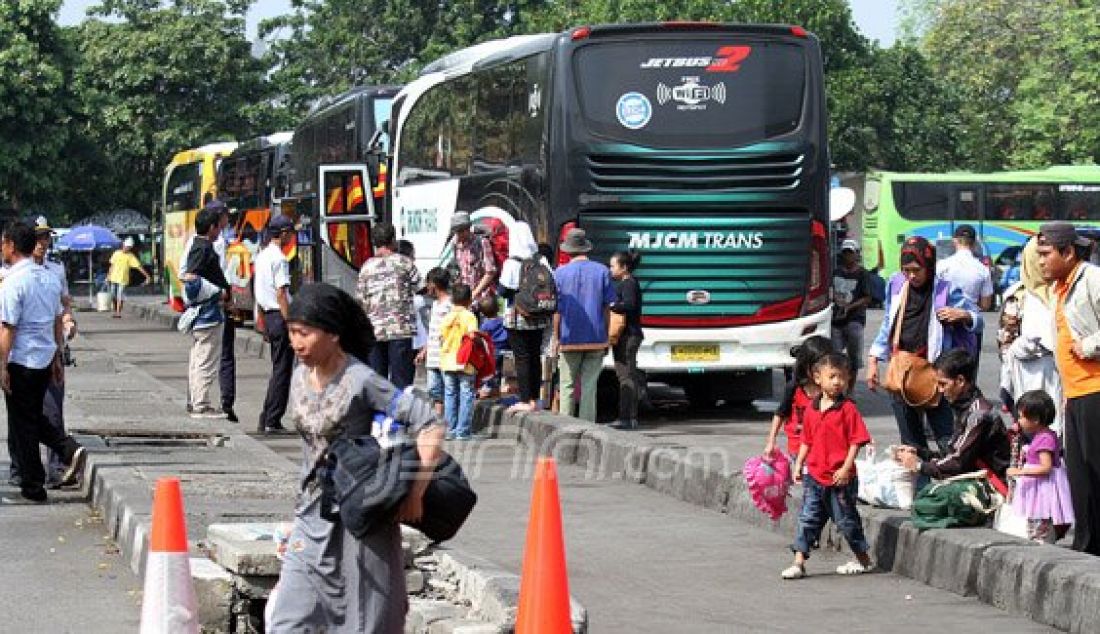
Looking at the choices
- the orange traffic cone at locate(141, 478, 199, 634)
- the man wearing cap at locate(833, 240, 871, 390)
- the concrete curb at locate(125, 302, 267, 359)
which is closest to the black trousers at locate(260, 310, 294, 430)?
the man wearing cap at locate(833, 240, 871, 390)

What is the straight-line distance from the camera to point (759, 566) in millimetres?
10930

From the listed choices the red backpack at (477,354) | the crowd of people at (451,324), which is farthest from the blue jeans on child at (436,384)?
the red backpack at (477,354)

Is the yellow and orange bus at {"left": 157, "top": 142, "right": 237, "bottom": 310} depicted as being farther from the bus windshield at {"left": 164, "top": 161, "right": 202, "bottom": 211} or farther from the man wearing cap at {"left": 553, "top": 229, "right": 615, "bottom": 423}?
the man wearing cap at {"left": 553, "top": 229, "right": 615, "bottom": 423}

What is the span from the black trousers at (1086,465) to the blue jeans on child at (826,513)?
1044 millimetres

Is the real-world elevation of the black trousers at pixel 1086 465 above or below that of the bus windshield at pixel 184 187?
below

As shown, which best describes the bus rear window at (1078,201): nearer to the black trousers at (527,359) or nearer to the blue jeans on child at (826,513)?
the black trousers at (527,359)

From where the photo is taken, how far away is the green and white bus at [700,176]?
1884 centimetres

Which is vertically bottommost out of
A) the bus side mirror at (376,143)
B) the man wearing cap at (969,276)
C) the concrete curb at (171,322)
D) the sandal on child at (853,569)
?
the concrete curb at (171,322)

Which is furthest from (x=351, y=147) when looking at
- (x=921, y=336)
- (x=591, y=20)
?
(x=591, y=20)

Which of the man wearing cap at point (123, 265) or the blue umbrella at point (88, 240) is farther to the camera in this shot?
the blue umbrella at point (88, 240)

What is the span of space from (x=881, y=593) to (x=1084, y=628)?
1.49 m

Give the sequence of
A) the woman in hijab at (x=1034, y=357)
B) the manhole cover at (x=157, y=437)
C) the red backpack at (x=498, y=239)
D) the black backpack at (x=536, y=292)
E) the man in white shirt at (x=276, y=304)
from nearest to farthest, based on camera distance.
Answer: the woman in hijab at (x=1034, y=357)
the manhole cover at (x=157, y=437)
the man in white shirt at (x=276, y=304)
the black backpack at (x=536, y=292)
the red backpack at (x=498, y=239)

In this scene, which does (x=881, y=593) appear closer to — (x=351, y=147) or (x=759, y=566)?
(x=759, y=566)

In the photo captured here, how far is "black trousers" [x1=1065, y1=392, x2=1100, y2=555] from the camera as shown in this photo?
9.92m
